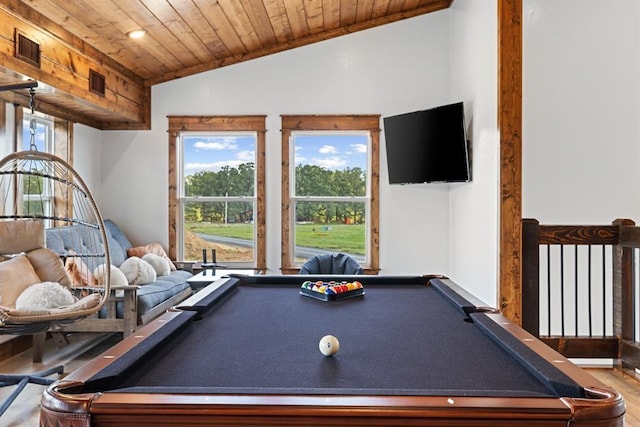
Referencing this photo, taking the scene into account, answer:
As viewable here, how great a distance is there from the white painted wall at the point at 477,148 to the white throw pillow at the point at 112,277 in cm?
287

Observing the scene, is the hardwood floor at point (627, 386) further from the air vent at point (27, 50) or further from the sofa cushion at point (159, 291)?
the air vent at point (27, 50)

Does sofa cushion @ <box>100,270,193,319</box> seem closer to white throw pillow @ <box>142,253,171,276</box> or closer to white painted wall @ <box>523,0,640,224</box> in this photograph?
white throw pillow @ <box>142,253,171,276</box>

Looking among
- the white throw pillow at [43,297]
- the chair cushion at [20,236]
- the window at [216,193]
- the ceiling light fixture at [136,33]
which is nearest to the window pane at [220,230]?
the window at [216,193]

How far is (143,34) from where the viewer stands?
421 centimetres

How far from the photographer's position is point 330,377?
1322 millimetres

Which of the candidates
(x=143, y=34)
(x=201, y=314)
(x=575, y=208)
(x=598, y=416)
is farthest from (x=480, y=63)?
(x=598, y=416)

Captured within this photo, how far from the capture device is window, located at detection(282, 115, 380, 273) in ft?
18.0

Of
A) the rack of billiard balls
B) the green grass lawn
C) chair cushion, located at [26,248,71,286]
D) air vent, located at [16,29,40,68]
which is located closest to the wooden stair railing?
the rack of billiard balls

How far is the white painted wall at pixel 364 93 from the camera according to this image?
5.46 meters

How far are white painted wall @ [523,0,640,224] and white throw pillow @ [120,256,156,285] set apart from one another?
131 inches

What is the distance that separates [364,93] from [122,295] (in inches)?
126

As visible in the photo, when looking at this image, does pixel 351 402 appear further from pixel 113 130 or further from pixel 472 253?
pixel 113 130

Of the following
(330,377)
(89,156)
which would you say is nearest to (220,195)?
(89,156)

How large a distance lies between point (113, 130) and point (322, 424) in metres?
5.23
